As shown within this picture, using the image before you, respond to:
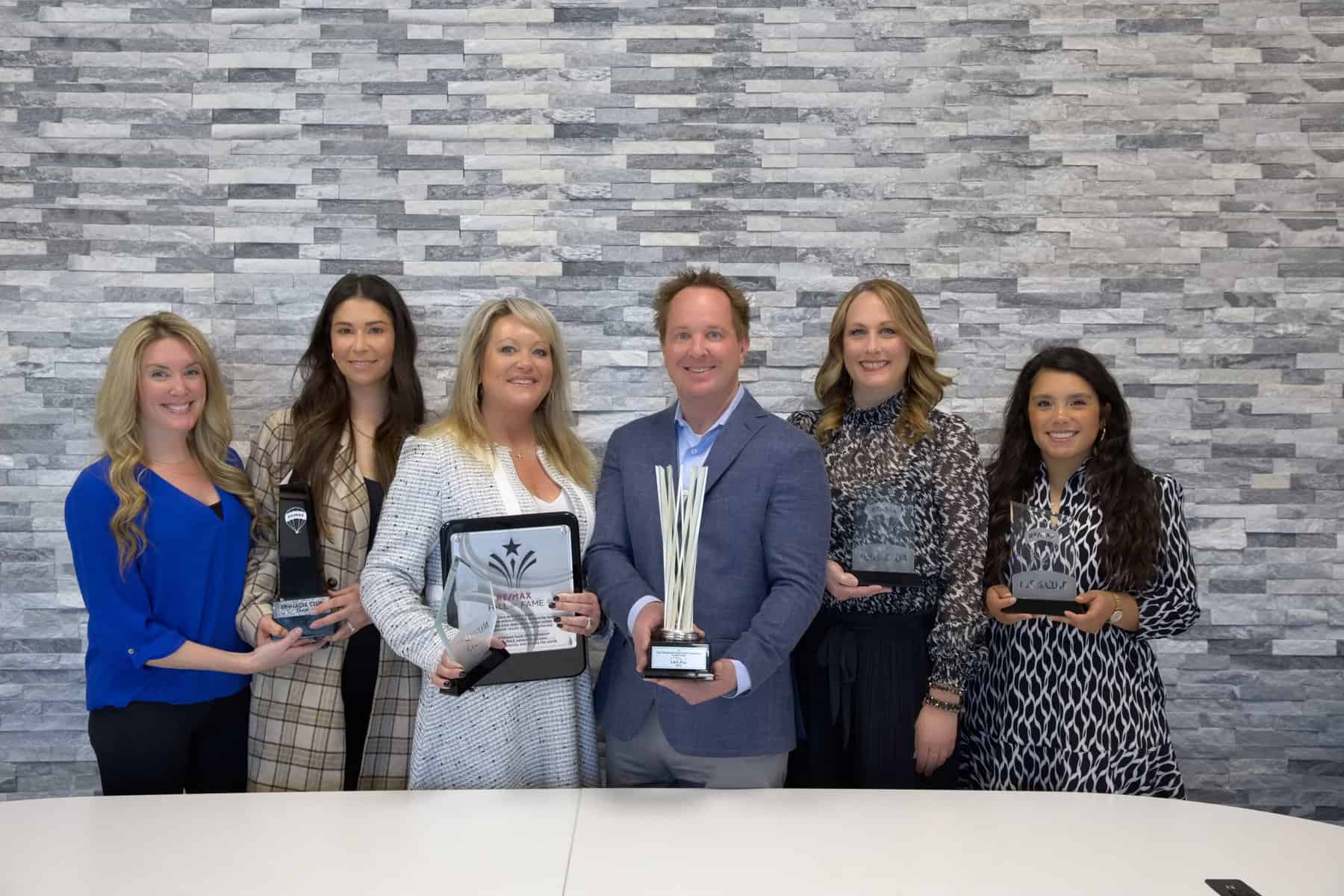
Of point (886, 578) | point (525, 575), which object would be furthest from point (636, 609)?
point (886, 578)

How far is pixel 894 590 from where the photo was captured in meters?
2.16

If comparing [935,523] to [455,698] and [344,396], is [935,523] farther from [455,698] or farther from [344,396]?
[344,396]

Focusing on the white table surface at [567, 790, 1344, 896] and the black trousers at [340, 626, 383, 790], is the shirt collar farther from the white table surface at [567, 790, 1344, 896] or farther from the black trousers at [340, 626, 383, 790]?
the black trousers at [340, 626, 383, 790]

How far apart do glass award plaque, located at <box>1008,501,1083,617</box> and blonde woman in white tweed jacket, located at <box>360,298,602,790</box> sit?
0.89 metres

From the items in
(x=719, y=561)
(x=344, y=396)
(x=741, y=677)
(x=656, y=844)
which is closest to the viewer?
(x=656, y=844)

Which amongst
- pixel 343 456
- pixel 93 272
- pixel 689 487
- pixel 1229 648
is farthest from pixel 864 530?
pixel 93 272

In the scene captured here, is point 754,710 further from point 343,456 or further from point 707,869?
point 343,456

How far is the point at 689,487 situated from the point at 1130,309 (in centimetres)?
176

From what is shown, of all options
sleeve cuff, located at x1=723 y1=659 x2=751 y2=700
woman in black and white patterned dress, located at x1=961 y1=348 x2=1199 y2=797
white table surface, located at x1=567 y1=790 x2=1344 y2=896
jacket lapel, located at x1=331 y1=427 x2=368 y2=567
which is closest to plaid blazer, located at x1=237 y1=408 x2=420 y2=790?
jacket lapel, located at x1=331 y1=427 x2=368 y2=567

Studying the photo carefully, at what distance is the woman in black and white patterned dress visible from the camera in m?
2.17

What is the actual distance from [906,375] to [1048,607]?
23.3 inches

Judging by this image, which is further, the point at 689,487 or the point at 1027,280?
the point at 1027,280

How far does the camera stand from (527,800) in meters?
1.81

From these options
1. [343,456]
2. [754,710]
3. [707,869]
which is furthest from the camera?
[343,456]
